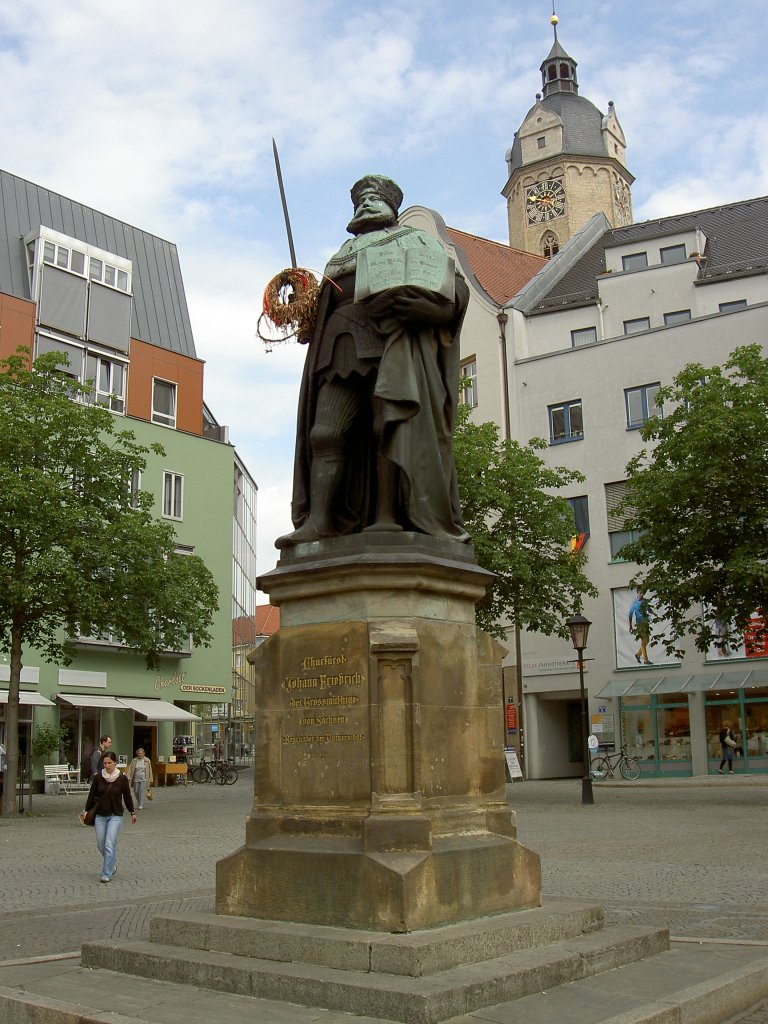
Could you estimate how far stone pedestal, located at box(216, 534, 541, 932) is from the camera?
620cm

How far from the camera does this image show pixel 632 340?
3912 centimetres

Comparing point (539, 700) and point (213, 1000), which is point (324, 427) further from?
point (539, 700)

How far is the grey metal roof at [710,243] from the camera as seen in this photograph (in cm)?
4241

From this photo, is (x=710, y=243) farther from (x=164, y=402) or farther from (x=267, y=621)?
(x=267, y=621)

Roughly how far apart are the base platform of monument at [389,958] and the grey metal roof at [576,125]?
74.4 metres

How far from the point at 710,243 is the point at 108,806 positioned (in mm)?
38906

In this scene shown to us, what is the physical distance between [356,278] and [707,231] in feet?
140

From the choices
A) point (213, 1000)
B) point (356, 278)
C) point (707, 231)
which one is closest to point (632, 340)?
point (707, 231)

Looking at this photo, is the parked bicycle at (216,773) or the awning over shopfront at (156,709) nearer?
the awning over shopfront at (156,709)

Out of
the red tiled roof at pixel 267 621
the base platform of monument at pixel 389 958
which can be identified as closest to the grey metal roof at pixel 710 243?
the base platform of monument at pixel 389 958

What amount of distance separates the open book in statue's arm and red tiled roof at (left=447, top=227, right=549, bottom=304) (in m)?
38.1

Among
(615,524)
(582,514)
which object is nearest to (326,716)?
(615,524)

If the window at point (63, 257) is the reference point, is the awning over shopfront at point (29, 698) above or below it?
below

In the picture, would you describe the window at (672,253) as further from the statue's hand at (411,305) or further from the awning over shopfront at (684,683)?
the statue's hand at (411,305)
